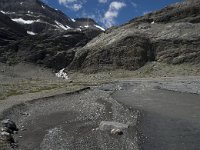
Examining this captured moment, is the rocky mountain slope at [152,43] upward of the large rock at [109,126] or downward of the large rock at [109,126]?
upward

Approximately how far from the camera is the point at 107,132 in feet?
104

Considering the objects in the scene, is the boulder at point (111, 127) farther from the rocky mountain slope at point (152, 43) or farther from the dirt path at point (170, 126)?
the rocky mountain slope at point (152, 43)

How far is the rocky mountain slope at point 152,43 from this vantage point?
525 feet

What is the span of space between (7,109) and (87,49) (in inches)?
6114

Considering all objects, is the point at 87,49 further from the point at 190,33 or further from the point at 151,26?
the point at 190,33

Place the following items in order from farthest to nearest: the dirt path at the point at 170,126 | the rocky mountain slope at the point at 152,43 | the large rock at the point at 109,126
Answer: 1. the rocky mountain slope at the point at 152,43
2. the large rock at the point at 109,126
3. the dirt path at the point at 170,126

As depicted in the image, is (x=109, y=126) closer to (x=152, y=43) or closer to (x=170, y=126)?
(x=170, y=126)

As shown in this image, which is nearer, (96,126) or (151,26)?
(96,126)

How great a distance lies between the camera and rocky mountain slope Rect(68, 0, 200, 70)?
160125mm

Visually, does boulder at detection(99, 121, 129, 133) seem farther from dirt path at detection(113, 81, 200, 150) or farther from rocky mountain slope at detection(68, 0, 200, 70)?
rocky mountain slope at detection(68, 0, 200, 70)

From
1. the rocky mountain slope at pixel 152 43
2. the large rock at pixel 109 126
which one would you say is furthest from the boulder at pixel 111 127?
the rocky mountain slope at pixel 152 43

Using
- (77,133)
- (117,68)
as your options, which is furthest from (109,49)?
(77,133)

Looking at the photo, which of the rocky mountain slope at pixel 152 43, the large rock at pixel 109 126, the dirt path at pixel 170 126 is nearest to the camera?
the dirt path at pixel 170 126

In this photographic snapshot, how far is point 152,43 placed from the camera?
172m
